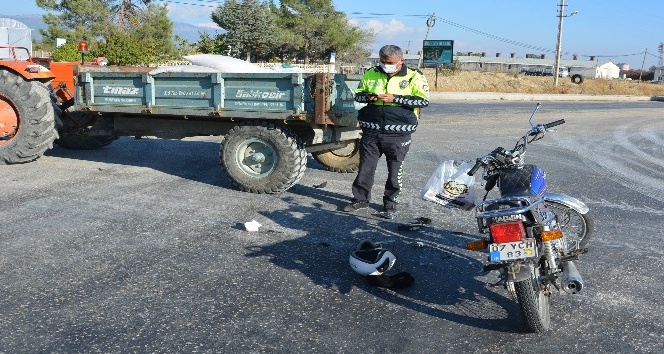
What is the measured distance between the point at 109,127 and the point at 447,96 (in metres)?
28.3

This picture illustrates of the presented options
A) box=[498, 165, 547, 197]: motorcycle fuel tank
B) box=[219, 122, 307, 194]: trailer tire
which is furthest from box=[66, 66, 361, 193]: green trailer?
box=[498, 165, 547, 197]: motorcycle fuel tank

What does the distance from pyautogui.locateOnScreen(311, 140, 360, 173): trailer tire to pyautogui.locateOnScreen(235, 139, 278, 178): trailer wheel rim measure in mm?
1499

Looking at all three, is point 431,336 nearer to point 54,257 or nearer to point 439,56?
point 54,257

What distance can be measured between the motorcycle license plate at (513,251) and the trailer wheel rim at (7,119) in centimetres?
726

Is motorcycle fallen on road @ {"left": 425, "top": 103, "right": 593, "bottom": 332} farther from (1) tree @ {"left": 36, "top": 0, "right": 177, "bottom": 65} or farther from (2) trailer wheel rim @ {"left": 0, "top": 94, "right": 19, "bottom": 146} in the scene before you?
(1) tree @ {"left": 36, "top": 0, "right": 177, "bottom": 65}

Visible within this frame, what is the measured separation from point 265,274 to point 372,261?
0.86 metres

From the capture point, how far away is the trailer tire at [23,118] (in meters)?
8.56

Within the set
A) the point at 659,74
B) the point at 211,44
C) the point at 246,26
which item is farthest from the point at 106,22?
the point at 659,74

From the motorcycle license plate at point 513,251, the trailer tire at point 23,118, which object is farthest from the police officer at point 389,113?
the trailer tire at point 23,118

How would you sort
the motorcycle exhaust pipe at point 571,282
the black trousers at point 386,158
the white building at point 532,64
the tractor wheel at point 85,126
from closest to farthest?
the motorcycle exhaust pipe at point 571,282 → the black trousers at point 386,158 → the tractor wheel at point 85,126 → the white building at point 532,64

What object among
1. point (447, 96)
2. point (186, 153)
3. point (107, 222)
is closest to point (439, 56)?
point (447, 96)

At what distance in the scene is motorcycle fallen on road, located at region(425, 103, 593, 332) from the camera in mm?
3855

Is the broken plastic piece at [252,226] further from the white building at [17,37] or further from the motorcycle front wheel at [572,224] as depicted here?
the white building at [17,37]

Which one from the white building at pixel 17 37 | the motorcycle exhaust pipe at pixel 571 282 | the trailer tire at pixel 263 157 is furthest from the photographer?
the white building at pixel 17 37
